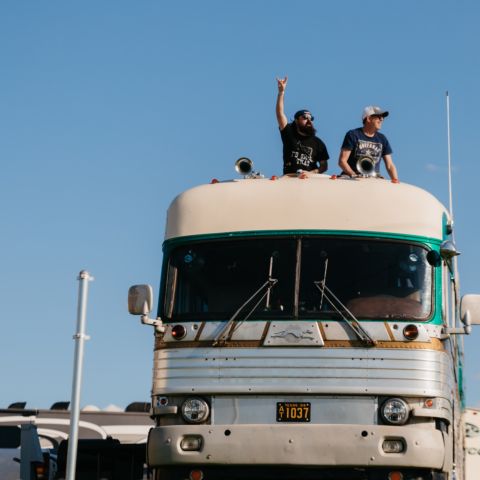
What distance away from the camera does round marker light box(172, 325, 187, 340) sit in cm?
1262

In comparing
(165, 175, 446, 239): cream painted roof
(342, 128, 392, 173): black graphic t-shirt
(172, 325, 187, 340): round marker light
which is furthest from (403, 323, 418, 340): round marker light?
(342, 128, 392, 173): black graphic t-shirt

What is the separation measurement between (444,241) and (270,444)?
9.35 feet

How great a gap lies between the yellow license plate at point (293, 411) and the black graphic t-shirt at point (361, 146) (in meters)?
3.51

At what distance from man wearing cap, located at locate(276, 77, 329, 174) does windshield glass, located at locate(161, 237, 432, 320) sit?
6.35 feet

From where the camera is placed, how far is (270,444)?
1207 centimetres

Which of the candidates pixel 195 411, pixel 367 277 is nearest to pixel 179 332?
pixel 195 411

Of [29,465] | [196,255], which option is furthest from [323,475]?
[29,465]

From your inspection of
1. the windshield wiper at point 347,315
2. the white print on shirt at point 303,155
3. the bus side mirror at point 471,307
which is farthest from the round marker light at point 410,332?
the white print on shirt at point 303,155

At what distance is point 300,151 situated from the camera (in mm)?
14633

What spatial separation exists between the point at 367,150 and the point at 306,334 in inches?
125

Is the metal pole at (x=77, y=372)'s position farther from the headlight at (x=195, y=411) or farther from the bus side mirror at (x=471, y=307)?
the bus side mirror at (x=471, y=307)

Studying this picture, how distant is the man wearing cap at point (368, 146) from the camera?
1457 centimetres

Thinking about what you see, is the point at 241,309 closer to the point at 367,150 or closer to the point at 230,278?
the point at 230,278

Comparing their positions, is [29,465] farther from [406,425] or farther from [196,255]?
[406,425]
